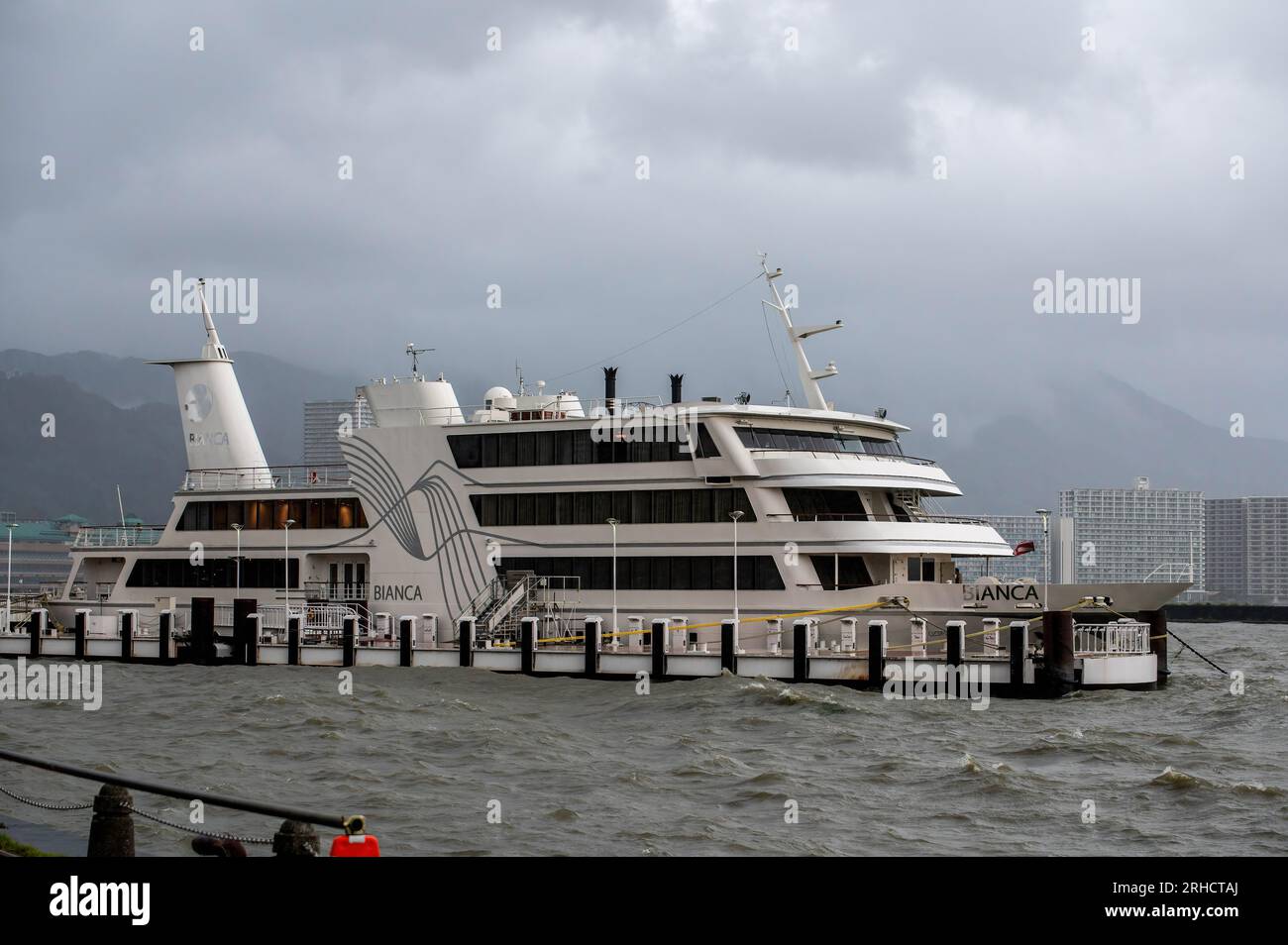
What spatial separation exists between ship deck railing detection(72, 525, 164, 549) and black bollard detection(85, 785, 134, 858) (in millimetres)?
36504

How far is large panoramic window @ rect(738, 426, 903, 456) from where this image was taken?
35500 mm

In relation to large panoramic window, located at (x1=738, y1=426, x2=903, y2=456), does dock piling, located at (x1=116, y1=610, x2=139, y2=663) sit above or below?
below

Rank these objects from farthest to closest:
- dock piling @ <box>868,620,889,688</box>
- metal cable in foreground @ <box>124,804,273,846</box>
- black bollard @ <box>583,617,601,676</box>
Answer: black bollard @ <box>583,617,601,676</box> < dock piling @ <box>868,620,889,688</box> < metal cable in foreground @ <box>124,804,273,846</box>

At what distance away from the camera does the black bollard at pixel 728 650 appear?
31406mm

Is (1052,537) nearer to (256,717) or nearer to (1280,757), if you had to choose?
(1280,757)

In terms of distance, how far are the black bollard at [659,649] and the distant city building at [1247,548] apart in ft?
558

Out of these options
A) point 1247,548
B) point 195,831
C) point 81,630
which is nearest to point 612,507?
point 81,630

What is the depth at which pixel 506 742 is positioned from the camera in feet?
81.1

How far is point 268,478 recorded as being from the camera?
45344 mm

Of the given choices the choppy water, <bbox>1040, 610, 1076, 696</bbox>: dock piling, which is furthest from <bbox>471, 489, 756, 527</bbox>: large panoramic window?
<bbox>1040, 610, 1076, 696</bbox>: dock piling

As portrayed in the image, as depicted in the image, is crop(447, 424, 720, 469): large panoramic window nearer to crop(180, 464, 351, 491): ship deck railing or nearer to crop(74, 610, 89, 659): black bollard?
crop(180, 464, 351, 491): ship deck railing
